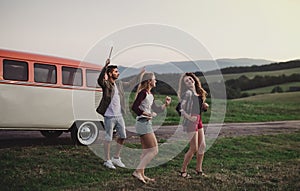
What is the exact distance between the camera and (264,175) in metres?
6.41

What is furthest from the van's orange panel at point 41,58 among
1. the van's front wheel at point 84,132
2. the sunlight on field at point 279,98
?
the sunlight on field at point 279,98

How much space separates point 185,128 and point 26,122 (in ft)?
8.98

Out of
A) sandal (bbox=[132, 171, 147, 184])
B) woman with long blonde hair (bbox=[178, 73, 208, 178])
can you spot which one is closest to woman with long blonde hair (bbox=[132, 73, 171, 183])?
sandal (bbox=[132, 171, 147, 184])

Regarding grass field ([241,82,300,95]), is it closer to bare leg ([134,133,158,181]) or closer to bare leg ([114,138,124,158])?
bare leg ([114,138,124,158])

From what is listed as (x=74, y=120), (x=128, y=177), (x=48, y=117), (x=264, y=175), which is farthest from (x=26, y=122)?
(x=264, y=175)

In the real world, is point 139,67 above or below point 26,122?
above

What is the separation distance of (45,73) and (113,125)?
1817 mm

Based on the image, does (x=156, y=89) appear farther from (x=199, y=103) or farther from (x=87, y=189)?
(x=87, y=189)

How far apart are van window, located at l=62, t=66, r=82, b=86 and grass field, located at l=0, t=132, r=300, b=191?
114cm

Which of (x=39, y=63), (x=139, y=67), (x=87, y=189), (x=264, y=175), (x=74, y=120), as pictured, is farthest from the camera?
(x=74, y=120)

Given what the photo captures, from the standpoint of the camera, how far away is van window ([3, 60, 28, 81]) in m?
6.60

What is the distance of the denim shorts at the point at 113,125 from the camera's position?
6.05 meters

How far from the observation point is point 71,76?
7.54 m

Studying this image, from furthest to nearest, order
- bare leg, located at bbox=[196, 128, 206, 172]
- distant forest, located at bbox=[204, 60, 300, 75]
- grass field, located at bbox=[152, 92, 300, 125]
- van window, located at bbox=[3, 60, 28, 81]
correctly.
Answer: grass field, located at bbox=[152, 92, 300, 125]
distant forest, located at bbox=[204, 60, 300, 75]
van window, located at bbox=[3, 60, 28, 81]
bare leg, located at bbox=[196, 128, 206, 172]
